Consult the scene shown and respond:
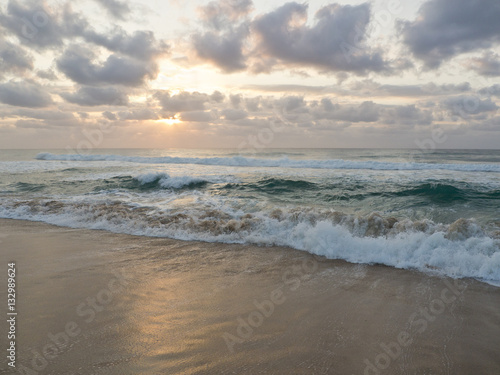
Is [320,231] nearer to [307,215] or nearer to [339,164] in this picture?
[307,215]

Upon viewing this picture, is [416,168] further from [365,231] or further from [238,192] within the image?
[365,231]

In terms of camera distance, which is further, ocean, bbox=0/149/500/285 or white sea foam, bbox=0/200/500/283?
ocean, bbox=0/149/500/285

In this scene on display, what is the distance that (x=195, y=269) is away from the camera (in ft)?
16.6

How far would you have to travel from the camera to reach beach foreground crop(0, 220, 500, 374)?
9.08 feet

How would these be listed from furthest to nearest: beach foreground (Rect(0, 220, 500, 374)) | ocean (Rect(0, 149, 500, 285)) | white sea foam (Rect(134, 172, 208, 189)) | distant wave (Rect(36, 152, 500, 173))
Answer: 1. distant wave (Rect(36, 152, 500, 173))
2. white sea foam (Rect(134, 172, 208, 189))
3. ocean (Rect(0, 149, 500, 285))
4. beach foreground (Rect(0, 220, 500, 374))

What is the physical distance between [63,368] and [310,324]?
7.95 feet

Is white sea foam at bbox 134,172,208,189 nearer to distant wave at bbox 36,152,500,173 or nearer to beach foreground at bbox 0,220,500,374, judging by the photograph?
beach foreground at bbox 0,220,500,374

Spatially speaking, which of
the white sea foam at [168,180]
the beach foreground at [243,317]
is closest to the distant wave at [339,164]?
the white sea foam at [168,180]

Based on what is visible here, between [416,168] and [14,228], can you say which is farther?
[416,168]

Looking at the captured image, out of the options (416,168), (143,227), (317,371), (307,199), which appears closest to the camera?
(317,371)

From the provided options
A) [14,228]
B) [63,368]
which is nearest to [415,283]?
[63,368]

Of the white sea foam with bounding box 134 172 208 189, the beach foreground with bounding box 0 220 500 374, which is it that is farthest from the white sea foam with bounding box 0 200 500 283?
the white sea foam with bounding box 134 172 208 189

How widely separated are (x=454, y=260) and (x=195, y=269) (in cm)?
443

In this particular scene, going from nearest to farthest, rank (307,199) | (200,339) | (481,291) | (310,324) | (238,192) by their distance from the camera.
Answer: (200,339) < (310,324) < (481,291) < (307,199) < (238,192)
